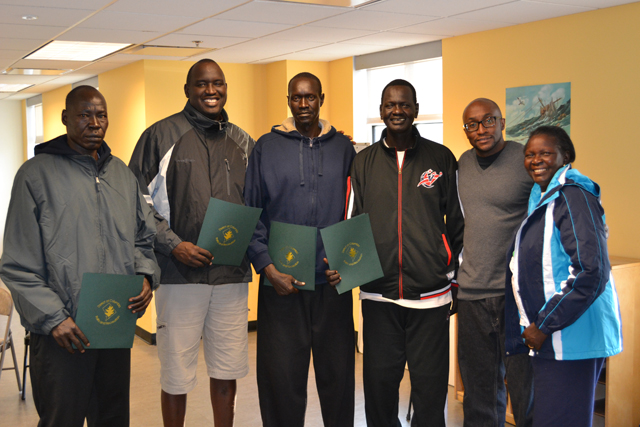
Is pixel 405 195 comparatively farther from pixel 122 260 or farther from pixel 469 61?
pixel 469 61

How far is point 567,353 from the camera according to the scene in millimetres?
2309

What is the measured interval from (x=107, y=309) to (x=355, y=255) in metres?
0.97

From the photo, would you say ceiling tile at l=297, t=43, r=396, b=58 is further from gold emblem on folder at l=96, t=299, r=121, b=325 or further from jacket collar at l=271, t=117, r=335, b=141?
gold emblem on folder at l=96, t=299, r=121, b=325

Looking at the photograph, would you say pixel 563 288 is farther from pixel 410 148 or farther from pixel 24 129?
pixel 24 129

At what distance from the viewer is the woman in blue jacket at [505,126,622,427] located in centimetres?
226

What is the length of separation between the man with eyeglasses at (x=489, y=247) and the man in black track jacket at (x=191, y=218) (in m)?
1.00

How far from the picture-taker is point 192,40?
17.4 ft

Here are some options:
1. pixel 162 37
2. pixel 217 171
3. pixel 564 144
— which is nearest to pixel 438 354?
pixel 564 144

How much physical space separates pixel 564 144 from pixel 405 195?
0.66 m

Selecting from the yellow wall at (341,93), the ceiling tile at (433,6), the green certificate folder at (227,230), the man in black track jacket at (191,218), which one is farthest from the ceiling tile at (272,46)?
the green certificate folder at (227,230)

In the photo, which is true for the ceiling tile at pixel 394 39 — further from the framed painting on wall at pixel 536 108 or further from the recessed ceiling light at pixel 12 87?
the recessed ceiling light at pixel 12 87

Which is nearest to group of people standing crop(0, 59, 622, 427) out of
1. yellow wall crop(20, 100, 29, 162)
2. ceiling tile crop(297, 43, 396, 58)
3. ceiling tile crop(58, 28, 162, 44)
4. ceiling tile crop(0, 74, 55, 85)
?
ceiling tile crop(58, 28, 162, 44)

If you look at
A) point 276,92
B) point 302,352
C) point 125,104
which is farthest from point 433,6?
point 125,104

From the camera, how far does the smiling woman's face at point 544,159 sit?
2.43 m
